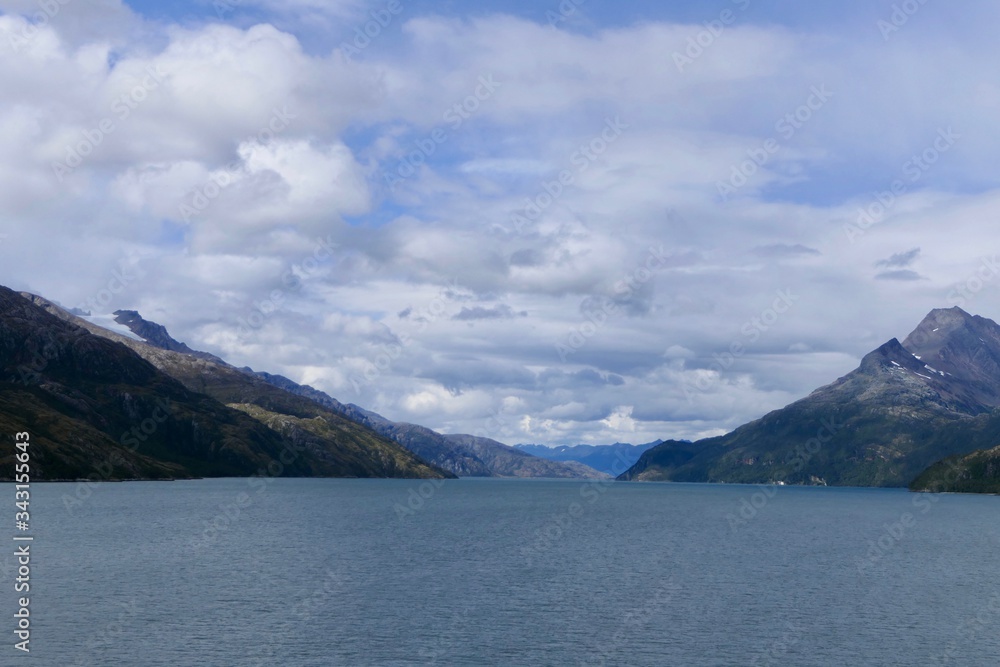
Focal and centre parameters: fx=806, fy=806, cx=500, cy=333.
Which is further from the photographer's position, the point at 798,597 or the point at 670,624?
the point at 798,597

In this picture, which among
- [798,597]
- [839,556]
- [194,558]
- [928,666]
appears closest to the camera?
[928,666]

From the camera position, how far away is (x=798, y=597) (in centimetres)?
10938

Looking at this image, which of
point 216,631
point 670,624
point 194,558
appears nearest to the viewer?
point 216,631

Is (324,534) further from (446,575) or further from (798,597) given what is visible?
(798,597)

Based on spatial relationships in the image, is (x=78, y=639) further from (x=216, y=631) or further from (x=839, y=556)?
(x=839, y=556)

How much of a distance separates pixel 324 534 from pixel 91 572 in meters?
68.5

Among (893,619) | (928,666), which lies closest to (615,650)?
(928,666)

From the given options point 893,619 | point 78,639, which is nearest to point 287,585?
point 78,639

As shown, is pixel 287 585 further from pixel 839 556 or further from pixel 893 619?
pixel 839 556

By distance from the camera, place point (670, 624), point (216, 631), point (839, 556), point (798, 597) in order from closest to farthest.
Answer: point (216, 631) < point (670, 624) < point (798, 597) < point (839, 556)

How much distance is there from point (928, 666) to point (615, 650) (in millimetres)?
29011

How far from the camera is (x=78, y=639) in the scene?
77.6 m

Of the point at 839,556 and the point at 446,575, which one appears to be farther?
the point at 839,556

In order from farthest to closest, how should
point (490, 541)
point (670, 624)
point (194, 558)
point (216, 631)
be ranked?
point (490, 541) < point (194, 558) < point (670, 624) < point (216, 631)
